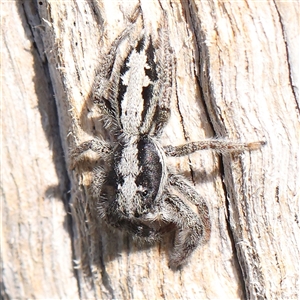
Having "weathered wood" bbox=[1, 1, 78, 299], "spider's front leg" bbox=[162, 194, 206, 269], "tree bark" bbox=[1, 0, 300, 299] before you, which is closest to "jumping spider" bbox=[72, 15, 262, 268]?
"spider's front leg" bbox=[162, 194, 206, 269]

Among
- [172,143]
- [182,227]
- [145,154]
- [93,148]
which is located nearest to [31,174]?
[93,148]

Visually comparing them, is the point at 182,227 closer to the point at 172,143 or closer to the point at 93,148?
the point at 172,143

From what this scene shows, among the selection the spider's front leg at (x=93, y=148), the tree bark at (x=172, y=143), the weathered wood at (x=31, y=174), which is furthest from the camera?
the weathered wood at (x=31, y=174)

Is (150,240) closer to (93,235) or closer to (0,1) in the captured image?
(93,235)

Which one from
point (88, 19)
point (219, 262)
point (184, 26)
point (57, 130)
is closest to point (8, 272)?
point (57, 130)

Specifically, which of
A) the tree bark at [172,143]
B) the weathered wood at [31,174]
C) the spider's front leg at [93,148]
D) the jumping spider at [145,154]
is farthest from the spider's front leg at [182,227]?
the weathered wood at [31,174]

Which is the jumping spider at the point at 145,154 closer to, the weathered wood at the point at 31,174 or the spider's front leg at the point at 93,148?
the spider's front leg at the point at 93,148

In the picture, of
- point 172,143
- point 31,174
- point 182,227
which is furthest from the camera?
point 31,174
